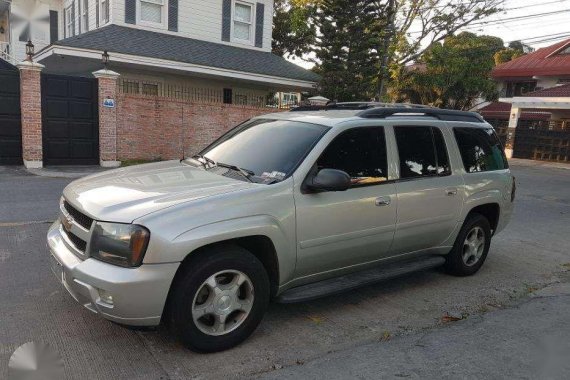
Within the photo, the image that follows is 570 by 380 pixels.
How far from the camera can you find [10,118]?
1238cm

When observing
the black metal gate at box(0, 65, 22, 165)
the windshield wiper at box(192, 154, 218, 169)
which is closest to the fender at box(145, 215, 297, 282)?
the windshield wiper at box(192, 154, 218, 169)

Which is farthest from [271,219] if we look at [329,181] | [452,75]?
[452,75]

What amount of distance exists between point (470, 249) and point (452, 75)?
24.0 meters

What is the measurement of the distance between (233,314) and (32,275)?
2.48m

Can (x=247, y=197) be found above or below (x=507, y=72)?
below

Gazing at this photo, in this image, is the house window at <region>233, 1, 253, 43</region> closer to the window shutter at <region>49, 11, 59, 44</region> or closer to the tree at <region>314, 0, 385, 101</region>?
the tree at <region>314, 0, 385, 101</region>

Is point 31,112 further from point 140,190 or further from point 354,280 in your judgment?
point 354,280

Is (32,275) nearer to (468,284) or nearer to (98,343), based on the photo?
(98,343)

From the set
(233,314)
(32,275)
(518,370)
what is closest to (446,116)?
(518,370)

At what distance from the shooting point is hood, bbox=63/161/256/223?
3254mm

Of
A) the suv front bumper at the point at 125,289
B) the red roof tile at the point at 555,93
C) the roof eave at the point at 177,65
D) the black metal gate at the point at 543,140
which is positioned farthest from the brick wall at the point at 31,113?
the black metal gate at the point at 543,140

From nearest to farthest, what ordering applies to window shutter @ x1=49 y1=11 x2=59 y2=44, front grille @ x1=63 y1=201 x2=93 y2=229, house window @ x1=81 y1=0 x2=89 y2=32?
front grille @ x1=63 y1=201 x2=93 y2=229, house window @ x1=81 y1=0 x2=89 y2=32, window shutter @ x1=49 y1=11 x2=59 y2=44

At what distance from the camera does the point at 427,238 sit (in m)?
4.87

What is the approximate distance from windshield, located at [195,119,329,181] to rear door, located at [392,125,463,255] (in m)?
0.99
